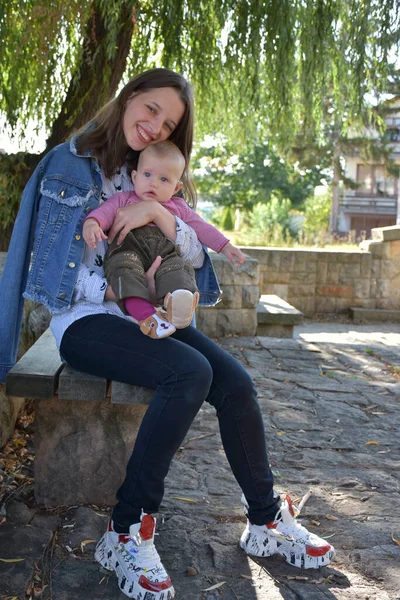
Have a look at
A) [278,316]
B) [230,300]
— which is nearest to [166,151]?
[230,300]

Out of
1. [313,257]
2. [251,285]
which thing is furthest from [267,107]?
[313,257]

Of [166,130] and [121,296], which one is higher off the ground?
[166,130]

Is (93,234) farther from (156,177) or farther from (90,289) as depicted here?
(156,177)

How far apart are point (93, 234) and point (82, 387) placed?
55cm

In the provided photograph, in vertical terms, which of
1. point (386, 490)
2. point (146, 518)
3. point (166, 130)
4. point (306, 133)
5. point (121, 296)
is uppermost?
point (306, 133)

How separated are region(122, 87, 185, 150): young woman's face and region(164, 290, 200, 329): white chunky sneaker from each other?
0.74 meters

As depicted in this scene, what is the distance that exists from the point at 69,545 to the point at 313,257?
10505 millimetres

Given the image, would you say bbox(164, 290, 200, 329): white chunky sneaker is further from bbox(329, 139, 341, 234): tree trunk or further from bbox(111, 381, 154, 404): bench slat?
bbox(329, 139, 341, 234): tree trunk

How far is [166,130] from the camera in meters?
2.95

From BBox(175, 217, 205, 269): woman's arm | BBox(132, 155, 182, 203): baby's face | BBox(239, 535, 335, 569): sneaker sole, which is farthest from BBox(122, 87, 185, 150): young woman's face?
BBox(239, 535, 335, 569): sneaker sole

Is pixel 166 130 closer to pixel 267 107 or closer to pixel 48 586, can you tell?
pixel 48 586

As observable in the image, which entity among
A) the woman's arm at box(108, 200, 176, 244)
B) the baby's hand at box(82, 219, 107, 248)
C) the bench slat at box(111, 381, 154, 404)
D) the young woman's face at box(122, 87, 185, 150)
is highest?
the young woman's face at box(122, 87, 185, 150)

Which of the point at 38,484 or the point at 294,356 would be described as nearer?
the point at 38,484

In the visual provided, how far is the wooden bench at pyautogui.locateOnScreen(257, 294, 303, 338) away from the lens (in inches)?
317
